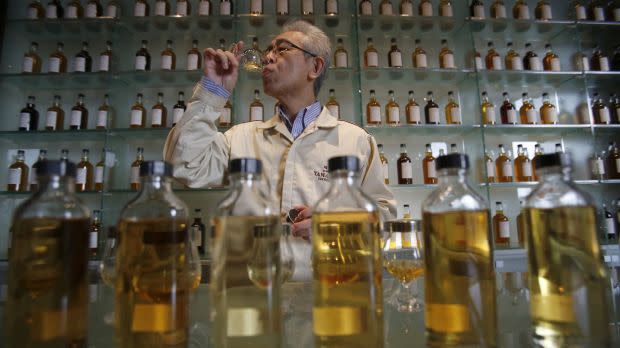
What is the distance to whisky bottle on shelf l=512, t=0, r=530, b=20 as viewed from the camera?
2.50m

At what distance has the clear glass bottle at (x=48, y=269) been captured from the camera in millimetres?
326

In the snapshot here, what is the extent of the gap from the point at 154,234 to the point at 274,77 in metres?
1.11

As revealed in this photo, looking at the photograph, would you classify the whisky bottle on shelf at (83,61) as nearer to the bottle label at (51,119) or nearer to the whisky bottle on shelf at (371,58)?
the bottle label at (51,119)

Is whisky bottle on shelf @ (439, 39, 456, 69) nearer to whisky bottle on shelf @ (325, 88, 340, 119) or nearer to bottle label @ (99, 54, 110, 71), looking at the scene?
whisky bottle on shelf @ (325, 88, 340, 119)

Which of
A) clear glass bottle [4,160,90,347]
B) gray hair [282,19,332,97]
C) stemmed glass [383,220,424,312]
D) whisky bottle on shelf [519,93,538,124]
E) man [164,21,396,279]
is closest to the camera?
clear glass bottle [4,160,90,347]

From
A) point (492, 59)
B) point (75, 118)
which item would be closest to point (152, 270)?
point (75, 118)

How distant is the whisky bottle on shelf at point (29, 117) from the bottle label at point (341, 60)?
5.89 feet

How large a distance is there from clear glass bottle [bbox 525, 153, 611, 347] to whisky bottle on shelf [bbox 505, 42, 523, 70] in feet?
7.84

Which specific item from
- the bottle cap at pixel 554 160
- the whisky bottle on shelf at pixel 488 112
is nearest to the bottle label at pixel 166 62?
the whisky bottle on shelf at pixel 488 112

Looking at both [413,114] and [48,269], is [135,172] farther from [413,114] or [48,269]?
[48,269]

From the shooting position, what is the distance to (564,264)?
1.21ft

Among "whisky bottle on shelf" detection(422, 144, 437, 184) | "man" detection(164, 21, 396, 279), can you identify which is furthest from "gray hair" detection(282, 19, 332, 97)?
"whisky bottle on shelf" detection(422, 144, 437, 184)

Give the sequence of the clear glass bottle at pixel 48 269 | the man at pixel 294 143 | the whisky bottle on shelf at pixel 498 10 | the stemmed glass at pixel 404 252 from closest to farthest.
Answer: the clear glass bottle at pixel 48 269 → the stemmed glass at pixel 404 252 → the man at pixel 294 143 → the whisky bottle on shelf at pixel 498 10

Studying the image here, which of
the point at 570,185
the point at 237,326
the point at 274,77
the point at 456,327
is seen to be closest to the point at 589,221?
the point at 570,185
